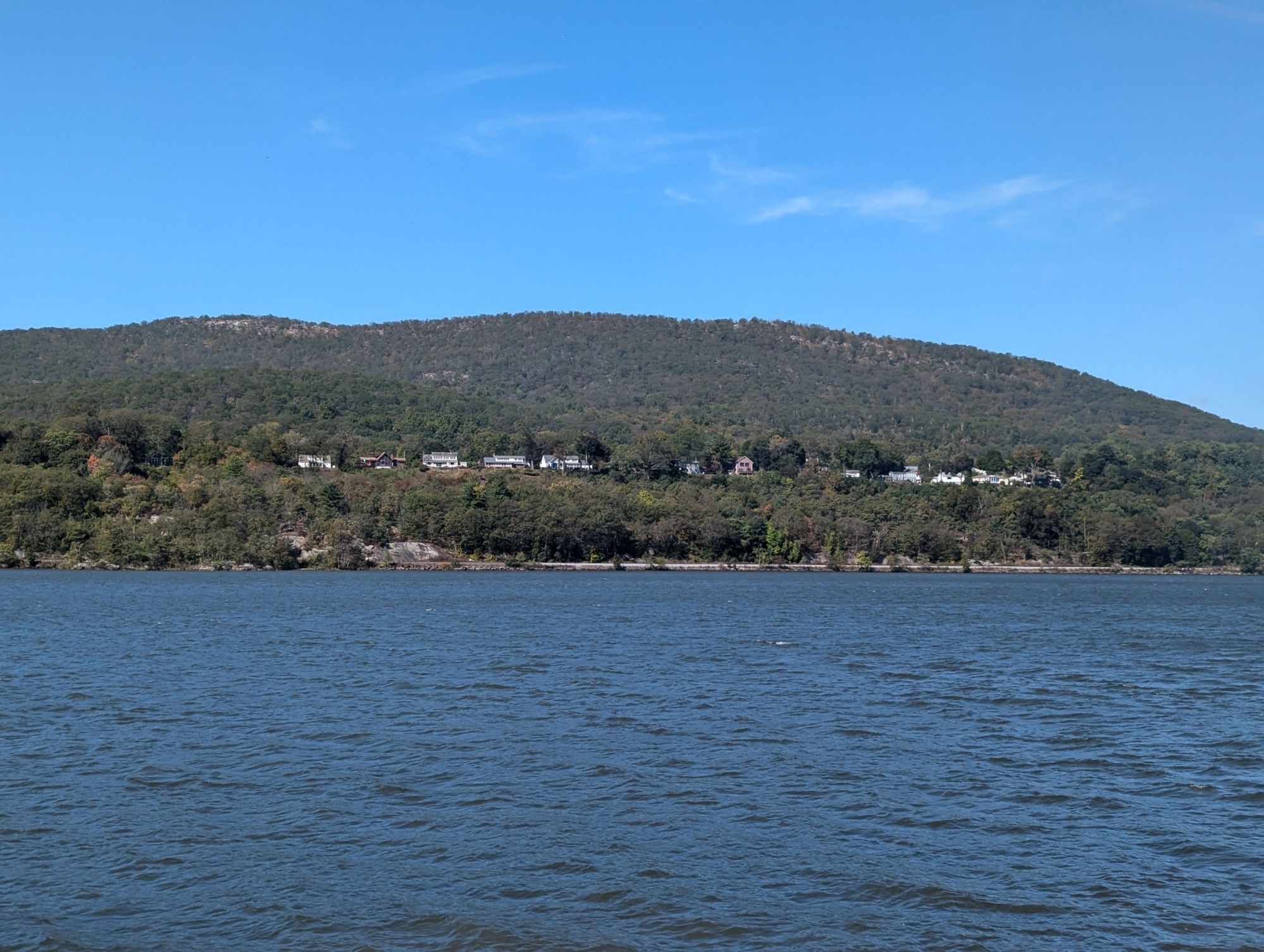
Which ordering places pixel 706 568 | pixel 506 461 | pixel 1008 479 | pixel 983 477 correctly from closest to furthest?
1. pixel 706 568
2. pixel 506 461
3. pixel 1008 479
4. pixel 983 477

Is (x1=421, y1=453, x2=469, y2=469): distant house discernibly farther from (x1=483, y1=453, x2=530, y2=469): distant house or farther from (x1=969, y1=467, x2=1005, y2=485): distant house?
(x1=969, y1=467, x2=1005, y2=485): distant house

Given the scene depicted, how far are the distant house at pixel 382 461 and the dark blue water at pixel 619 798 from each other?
366ft

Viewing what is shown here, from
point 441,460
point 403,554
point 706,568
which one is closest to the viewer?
point 403,554

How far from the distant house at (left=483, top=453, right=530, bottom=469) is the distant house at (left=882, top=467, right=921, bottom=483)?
54.3 m

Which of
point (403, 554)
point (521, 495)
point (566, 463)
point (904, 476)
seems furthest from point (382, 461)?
point (904, 476)

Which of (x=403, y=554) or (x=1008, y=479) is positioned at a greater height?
(x=1008, y=479)

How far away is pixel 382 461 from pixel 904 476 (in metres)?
79.3

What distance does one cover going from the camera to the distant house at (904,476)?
17299 cm

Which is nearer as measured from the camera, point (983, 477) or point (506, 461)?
point (506, 461)

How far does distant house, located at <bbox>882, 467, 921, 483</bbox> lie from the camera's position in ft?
568

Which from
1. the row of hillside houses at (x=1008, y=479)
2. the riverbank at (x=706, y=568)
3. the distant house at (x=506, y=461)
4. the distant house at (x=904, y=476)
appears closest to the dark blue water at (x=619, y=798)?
the riverbank at (x=706, y=568)

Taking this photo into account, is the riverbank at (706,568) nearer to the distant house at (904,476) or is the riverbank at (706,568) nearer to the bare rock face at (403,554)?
the bare rock face at (403,554)

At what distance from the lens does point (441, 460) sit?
16488 centimetres

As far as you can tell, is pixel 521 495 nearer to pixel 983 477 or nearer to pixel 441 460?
pixel 441 460
